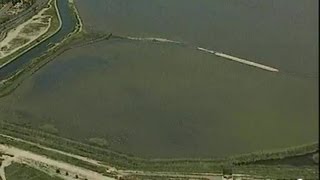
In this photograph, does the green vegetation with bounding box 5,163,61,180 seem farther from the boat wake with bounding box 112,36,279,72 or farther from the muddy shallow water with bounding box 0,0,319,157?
the boat wake with bounding box 112,36,279,72

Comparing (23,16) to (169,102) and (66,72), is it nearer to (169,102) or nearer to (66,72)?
(66,72)

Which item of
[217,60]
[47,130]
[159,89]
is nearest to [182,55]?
[217,60]

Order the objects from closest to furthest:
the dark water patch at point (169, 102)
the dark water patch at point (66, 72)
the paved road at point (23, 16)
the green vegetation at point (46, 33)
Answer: the dark water patch at point (169, 102)
the dark water patch at point (66, 72)
the green vegetation at point (46, 33)
the paved road at point (23, 16)

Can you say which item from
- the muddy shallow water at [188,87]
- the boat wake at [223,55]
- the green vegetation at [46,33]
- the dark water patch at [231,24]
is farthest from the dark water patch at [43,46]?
the boat wake at [223,55]

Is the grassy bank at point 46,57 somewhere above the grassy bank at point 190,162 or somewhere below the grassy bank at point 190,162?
above

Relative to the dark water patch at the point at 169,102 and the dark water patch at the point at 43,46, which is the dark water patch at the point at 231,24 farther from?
the dark water patch at the point at 169,102

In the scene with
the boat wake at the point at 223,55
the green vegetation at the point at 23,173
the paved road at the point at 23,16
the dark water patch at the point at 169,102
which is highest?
the paved road at the point at 23,16

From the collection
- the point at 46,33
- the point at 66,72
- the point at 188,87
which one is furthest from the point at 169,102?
the point at 46,33
